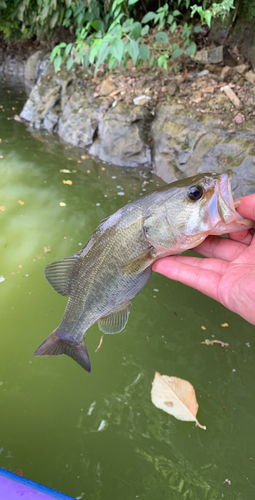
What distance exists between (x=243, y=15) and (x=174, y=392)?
18.2 ft

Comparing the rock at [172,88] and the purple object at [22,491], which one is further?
the rock at [172,88]

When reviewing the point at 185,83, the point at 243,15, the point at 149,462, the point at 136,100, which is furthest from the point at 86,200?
the point at 243,15

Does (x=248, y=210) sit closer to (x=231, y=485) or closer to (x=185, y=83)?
(x=231, y=485)

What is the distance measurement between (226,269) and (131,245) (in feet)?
2.11

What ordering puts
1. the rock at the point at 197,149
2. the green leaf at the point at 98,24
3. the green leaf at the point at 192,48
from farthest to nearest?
the green leaf at the point at 98,24, the green leaf at the point at 192,48, the rock at the point at 197,149

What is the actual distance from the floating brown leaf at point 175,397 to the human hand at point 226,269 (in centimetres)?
79

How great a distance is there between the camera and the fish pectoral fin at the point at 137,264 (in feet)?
6.12

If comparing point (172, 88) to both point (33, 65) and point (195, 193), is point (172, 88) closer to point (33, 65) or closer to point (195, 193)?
point (195, 193)

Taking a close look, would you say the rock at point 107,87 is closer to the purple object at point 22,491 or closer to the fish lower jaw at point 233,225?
the fish lower jaw at point 233,225

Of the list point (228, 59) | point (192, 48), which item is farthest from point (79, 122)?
point (228, 59)

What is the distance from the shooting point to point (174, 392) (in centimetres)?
239

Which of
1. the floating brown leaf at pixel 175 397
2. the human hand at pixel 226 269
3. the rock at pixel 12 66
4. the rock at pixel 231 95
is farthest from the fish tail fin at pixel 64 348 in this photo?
the rock at pixel 12 66

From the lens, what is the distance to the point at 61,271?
6.44ft

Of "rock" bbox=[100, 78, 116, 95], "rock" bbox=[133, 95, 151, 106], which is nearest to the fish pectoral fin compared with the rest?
"rock" bbox=[133, 95, 151, 106]
